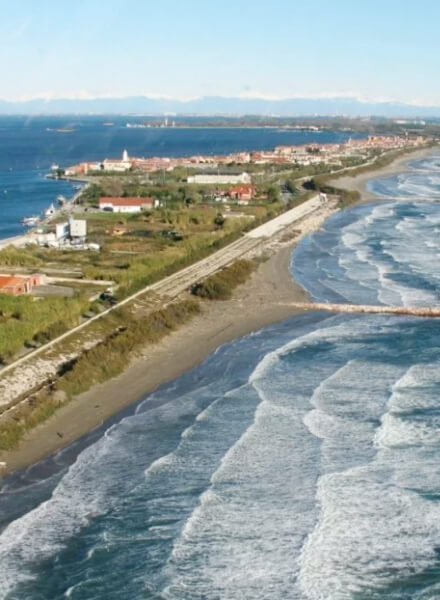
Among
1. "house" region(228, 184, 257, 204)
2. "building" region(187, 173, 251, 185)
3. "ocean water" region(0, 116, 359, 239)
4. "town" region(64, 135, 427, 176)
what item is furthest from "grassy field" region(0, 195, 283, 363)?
"town" region(64, 135, 427, 176)

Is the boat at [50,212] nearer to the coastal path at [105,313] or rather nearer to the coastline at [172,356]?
the coastal path at [105,313]

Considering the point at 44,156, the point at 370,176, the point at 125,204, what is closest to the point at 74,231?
the point at 125,204

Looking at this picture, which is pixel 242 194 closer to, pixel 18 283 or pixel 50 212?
pixel 50 212

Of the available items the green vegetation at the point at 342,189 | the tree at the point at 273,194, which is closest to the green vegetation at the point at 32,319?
the tree at the point at 273,194

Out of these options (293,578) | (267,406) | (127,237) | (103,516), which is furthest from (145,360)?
(127,237)

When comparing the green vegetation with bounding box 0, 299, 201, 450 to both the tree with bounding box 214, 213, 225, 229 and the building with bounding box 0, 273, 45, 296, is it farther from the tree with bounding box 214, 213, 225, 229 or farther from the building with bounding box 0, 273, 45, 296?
the tree with bounding box 214, 213, 225, 229

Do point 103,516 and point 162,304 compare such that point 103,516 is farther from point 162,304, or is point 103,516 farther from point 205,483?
point 162,304
